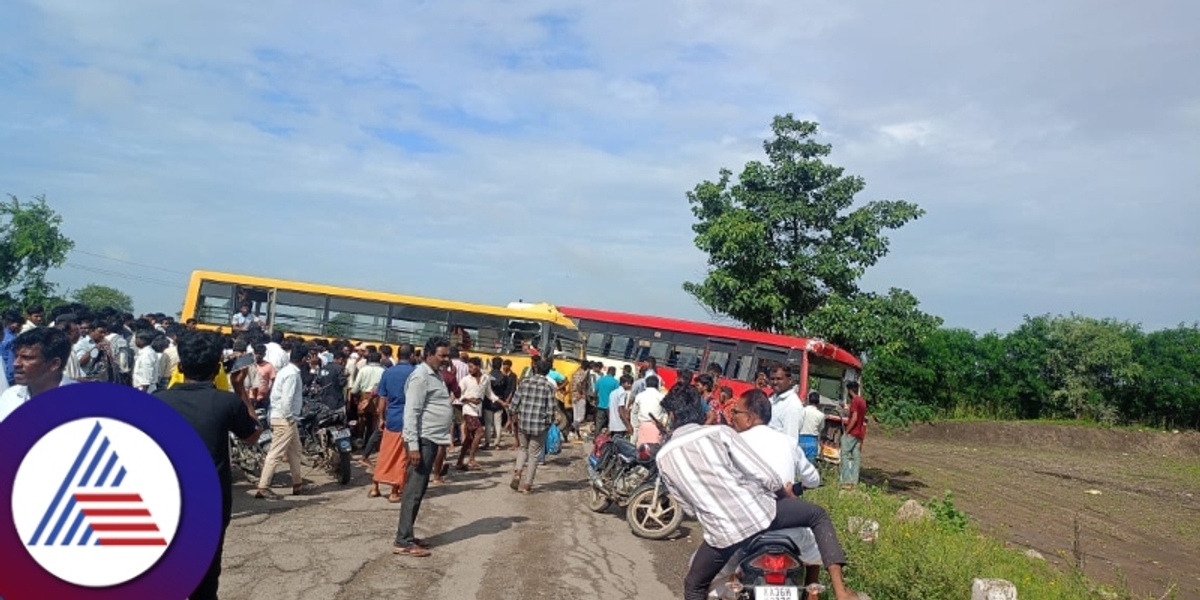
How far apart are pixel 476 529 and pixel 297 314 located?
1308cm

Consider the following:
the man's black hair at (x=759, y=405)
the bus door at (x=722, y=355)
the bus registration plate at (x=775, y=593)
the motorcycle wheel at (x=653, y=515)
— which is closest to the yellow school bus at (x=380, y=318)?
the bus door at (x=722, y=355)

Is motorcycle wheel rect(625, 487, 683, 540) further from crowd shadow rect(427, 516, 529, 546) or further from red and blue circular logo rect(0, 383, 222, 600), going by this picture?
red and blue circular logo rect(0, 383, 222, 600)

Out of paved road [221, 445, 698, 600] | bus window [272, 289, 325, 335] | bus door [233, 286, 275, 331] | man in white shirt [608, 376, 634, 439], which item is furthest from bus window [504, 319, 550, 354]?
paved road [221, 445, 698, 600]

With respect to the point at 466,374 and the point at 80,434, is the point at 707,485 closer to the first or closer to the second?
the point at 80,434

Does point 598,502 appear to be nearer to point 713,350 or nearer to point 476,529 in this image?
point 476,529

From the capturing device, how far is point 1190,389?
37.7 meters

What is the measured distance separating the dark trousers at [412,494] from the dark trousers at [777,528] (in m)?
2.87

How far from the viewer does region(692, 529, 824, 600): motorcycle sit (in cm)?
519

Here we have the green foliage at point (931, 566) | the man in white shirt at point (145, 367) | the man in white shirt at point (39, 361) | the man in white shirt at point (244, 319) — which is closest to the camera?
the man in white shirt at point (39, 361)

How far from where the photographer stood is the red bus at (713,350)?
19594mm

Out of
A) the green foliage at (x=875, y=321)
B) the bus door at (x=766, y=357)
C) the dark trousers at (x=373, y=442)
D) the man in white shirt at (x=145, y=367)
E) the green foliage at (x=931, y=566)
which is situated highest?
the green foliage at (x=875, y=321)

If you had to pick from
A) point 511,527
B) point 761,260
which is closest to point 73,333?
point 511,527

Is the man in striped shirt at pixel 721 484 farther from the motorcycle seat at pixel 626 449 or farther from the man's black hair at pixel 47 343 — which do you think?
the motorcycle seat at pixel 626 449

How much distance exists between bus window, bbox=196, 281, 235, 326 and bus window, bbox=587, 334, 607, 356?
28.5ft
